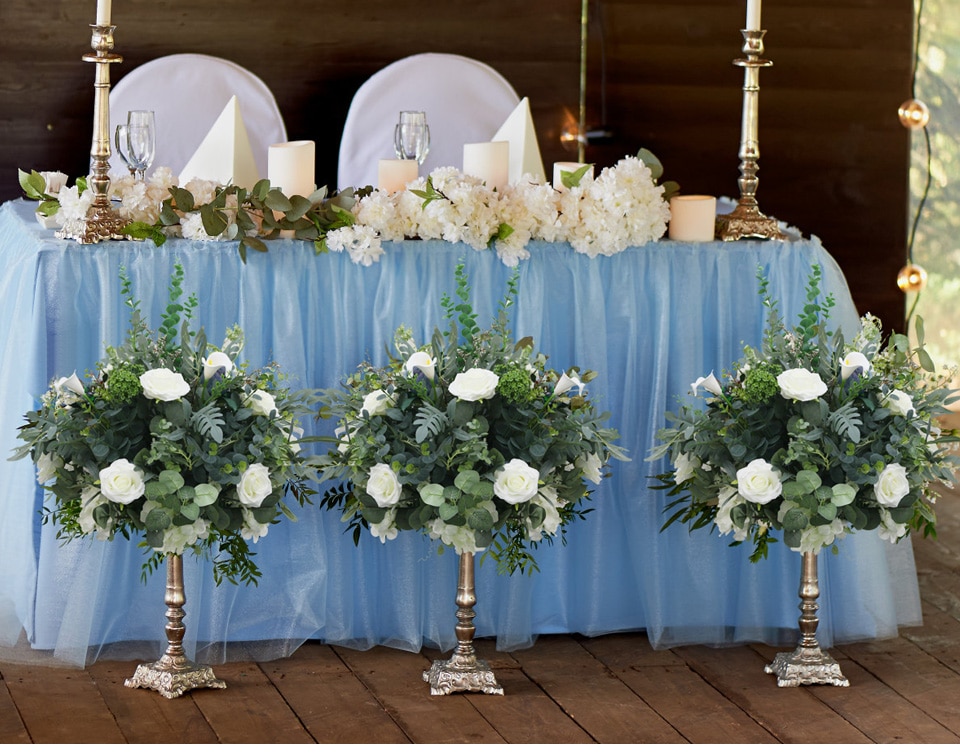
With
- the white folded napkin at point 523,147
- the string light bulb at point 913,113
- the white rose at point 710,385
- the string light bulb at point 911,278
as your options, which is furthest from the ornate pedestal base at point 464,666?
the string light bulb at point 913,113

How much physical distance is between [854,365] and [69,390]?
4.73 ft

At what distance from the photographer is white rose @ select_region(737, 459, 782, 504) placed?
9.20 feet

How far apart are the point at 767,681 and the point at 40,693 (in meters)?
1.39

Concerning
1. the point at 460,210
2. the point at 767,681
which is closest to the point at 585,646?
the point at 767,681

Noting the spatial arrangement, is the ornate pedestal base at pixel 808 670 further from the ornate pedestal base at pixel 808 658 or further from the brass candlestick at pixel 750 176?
the brass candlestick at pixel 750 176

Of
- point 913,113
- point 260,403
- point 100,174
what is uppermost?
point 913,113

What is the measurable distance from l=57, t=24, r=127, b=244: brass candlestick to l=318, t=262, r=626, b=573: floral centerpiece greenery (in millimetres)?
553

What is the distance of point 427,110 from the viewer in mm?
4289

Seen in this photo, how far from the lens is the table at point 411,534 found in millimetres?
2941

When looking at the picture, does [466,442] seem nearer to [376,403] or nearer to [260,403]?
[376,403]

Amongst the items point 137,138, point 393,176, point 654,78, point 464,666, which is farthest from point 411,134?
point 654,78

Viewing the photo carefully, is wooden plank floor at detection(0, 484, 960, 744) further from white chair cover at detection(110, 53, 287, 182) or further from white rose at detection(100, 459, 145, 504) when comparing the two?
white chair cover at detection(110, 53, 287, 182)

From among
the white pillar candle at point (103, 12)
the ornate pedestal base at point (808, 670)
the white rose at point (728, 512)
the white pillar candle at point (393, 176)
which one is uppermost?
the white pillar candle at point (103, 12)

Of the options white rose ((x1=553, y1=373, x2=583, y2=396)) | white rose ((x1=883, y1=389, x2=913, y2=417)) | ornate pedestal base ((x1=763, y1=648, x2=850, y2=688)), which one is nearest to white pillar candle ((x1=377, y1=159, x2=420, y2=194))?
white rose ((x1=553, y1=373, x2=583, y2=396))
